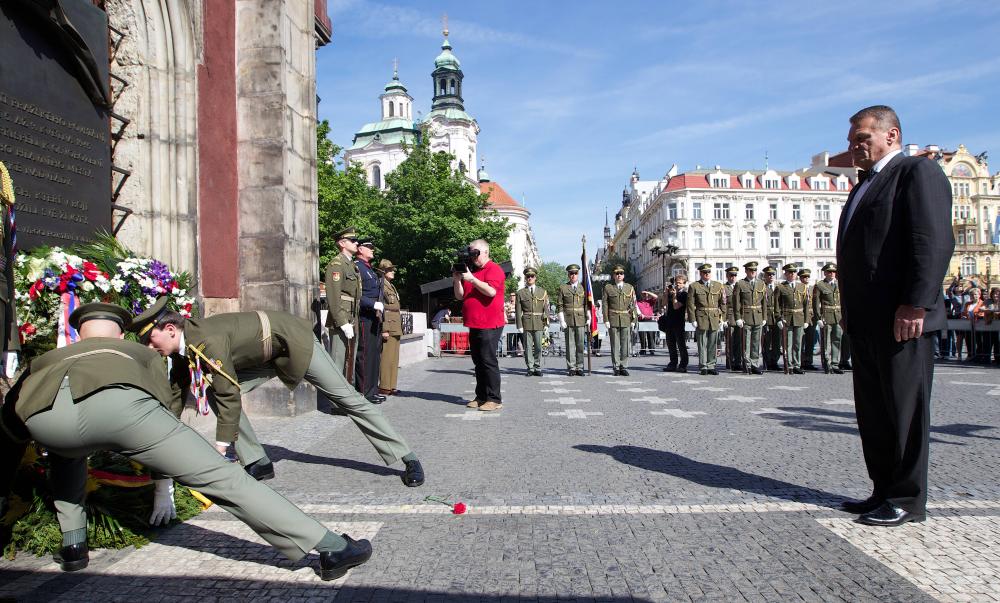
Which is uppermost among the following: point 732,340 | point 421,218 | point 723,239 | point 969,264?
point 723,239

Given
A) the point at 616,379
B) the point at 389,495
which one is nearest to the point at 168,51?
the point at 389,495

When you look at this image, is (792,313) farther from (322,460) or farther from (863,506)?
(322,460)

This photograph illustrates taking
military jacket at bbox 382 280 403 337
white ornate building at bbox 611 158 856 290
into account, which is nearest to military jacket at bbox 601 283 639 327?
military jacket at bbox 382 280 403 337

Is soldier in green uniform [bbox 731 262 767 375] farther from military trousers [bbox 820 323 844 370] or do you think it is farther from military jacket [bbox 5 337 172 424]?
military jacket [bbox 5 337 172 424]

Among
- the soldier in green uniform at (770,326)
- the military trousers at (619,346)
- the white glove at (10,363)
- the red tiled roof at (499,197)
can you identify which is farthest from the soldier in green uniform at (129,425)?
the red tiled roof at (499,197)

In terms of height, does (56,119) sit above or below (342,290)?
above

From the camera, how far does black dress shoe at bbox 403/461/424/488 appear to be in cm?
482

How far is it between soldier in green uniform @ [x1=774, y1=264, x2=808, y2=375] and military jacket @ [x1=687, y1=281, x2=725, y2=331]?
1.19 meters

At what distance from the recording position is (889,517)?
375 centimetres

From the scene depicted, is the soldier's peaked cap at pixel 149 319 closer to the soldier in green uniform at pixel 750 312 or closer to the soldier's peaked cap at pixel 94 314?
the soldier's peaked cap at pixel 94 314

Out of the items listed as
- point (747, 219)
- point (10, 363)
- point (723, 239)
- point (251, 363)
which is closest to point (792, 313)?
point (251, 363)

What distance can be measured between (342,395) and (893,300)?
10.7 feet

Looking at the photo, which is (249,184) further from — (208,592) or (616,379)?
(616,379)

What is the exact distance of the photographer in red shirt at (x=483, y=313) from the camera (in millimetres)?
8781
